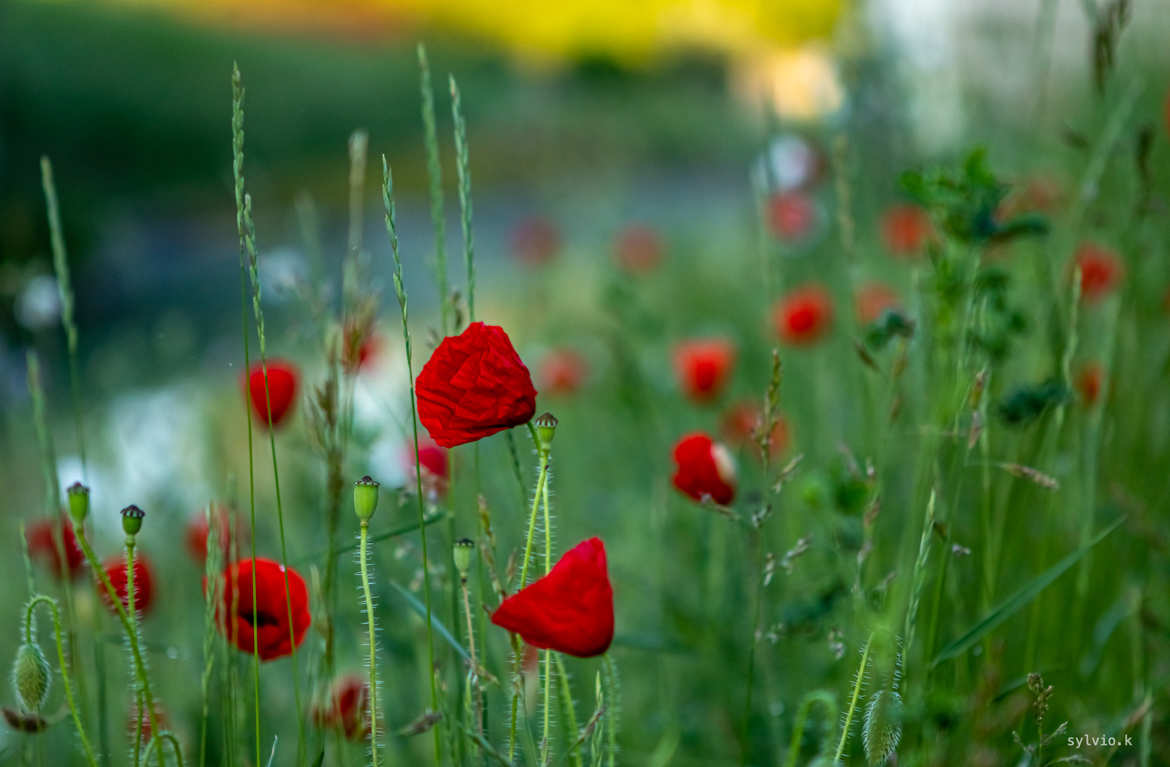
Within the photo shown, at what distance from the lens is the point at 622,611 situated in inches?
57.9

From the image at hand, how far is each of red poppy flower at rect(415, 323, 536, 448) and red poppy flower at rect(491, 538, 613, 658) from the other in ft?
0.30

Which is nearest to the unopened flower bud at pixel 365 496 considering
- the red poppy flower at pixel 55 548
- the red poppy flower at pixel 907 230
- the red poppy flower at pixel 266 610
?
the red poppy flower at pixel 266 610

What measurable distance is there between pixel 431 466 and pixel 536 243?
62.0 inches

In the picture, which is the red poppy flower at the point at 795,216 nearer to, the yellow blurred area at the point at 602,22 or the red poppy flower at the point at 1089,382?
the red poppy flower at the point at 1089,382

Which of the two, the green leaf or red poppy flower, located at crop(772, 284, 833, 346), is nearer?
the green leaf

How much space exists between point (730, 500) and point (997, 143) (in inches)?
117

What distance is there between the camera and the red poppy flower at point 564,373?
1.82 meters

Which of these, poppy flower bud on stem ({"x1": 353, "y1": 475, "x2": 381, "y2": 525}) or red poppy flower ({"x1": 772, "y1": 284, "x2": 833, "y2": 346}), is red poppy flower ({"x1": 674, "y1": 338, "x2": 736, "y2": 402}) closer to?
red poppy flower ({"x1": 772, "y1": 284, "x2": 833, "y2": 346})

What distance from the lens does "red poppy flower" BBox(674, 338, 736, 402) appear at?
1.50 metres

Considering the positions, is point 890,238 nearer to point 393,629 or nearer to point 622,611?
point 622,611

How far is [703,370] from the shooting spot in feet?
4.91

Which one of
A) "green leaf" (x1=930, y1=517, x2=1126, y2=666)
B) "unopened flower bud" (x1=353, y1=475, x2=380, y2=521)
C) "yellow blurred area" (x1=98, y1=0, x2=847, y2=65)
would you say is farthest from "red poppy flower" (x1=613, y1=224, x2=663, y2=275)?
"yellow blurred area" (x1=98, y1=0, x2=847, y2=65)

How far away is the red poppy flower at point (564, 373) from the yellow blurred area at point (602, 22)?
12.2m

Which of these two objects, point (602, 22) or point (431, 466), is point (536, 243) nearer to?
point (431, 466)
